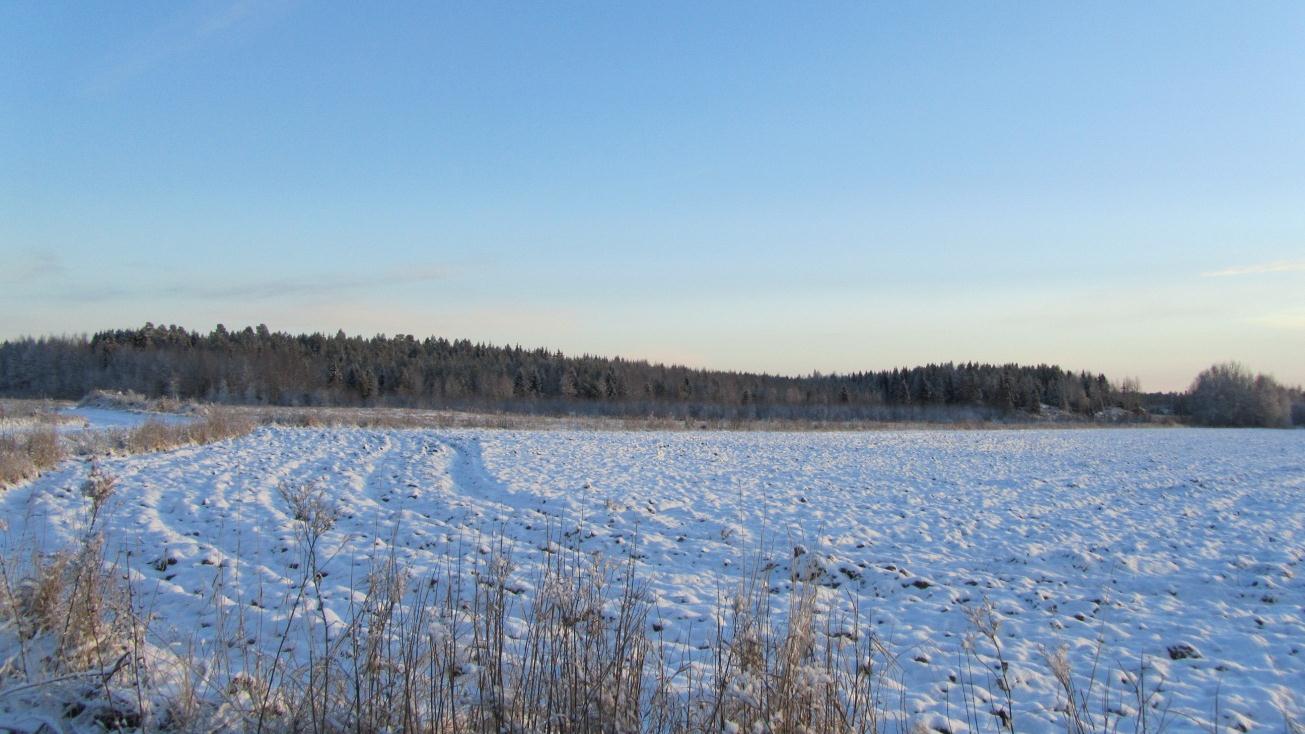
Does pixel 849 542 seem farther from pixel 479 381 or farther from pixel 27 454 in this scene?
pixel 479 381

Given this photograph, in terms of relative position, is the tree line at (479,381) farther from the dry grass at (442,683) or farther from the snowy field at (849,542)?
the dry grass at (442,683)

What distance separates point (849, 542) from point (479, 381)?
269 ft

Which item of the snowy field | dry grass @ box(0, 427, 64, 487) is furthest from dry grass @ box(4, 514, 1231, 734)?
dry grass @ box(0, 427, 64, 487)

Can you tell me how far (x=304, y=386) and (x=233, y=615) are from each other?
82.4m

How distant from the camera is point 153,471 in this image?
14.9 metres

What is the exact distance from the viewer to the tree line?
76.8 metres

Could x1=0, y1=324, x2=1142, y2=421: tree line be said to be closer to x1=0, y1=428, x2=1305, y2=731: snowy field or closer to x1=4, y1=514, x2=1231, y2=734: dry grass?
x1=0, y1=428, x2=1305, y2=731: snowy field

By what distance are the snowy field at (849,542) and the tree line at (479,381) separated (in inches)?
1873

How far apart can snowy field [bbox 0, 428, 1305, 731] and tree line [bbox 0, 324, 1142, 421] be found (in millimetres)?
47565

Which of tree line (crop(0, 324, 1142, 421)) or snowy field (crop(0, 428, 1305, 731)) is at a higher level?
tree line (crop(0, 324, 1142, 421))

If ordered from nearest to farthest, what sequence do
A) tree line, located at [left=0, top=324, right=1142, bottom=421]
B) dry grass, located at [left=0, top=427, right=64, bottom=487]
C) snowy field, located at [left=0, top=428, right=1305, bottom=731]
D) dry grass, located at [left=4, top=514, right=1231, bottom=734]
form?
dry grass, located at [left=4, top=514, right=1231, bottom=734] → snowy field, located at [left=0, top=428, right=1305, bottom=731] → dry grass, located at [left=0, top=427, right=64, bottom=487] → tree line, located at [left=0, top=324, right=1142, bottom=421]

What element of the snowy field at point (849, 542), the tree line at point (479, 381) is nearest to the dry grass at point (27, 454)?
the snowy field at point (849, 542)

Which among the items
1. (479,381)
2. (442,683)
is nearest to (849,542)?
(442,683)

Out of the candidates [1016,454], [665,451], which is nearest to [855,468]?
[665,451]
